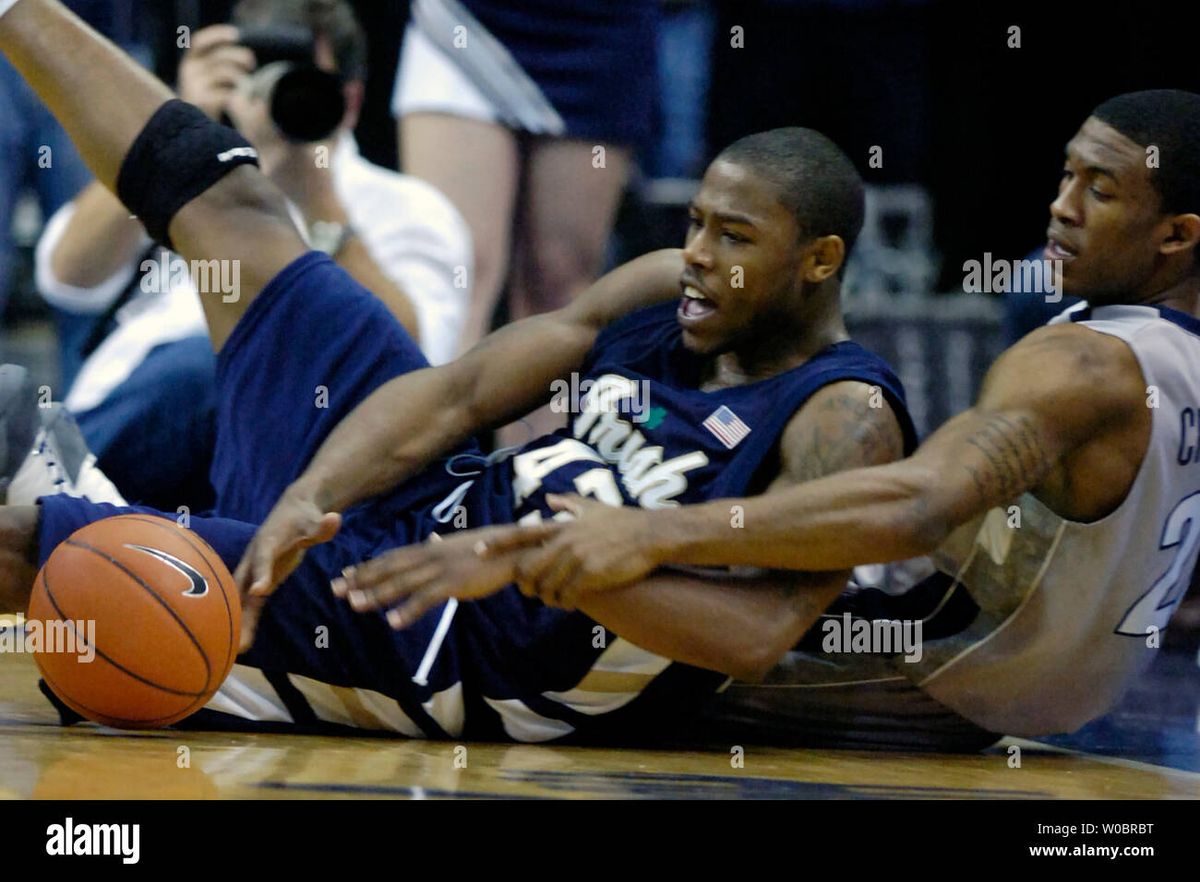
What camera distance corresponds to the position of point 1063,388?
8.76 ft

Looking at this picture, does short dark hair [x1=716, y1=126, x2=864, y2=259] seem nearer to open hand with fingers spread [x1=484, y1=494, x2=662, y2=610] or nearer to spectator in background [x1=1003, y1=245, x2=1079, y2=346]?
open hand with fingers spread [x1=484, y1=494, x2=662, y2=610]

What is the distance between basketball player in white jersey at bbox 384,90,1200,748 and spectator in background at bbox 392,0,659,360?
255 cm

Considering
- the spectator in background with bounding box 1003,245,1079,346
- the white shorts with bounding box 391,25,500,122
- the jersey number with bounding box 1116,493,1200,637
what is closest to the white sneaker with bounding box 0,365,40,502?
the jersey number with bounding box 1116,493,1200,637

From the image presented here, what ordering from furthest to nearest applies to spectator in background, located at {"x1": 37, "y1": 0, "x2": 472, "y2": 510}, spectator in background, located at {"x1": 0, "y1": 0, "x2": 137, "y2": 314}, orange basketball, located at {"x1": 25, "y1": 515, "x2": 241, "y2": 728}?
spectator in background, located at {"x1": 0, "y1": 0, "x2": 137, "y2": 314}, spectator in background, located at {"x1": 37, "y1": 0, "x2": 472, "y2": 510}, orange basketball, located at {"x1": 25, "y1": 515, "x2": 241, "y2": 728}

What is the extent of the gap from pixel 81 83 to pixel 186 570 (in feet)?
4.06

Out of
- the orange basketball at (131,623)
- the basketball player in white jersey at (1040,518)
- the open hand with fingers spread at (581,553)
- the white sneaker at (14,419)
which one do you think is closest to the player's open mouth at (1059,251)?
the basketball player in white jersey at (1040,518)

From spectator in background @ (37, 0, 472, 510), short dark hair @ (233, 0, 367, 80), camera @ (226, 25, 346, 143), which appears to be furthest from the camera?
short dark hair @ (233, 0, 367, 80)

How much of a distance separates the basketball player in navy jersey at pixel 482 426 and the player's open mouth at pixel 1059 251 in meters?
0.38

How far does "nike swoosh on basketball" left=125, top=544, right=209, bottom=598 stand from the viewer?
2531 mm

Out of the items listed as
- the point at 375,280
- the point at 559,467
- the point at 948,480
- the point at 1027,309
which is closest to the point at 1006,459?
the point at 948,480

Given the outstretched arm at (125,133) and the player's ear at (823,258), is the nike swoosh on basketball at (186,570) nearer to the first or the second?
the outstretched arm at (125,133)

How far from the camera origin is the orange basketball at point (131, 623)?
247 centimetres
